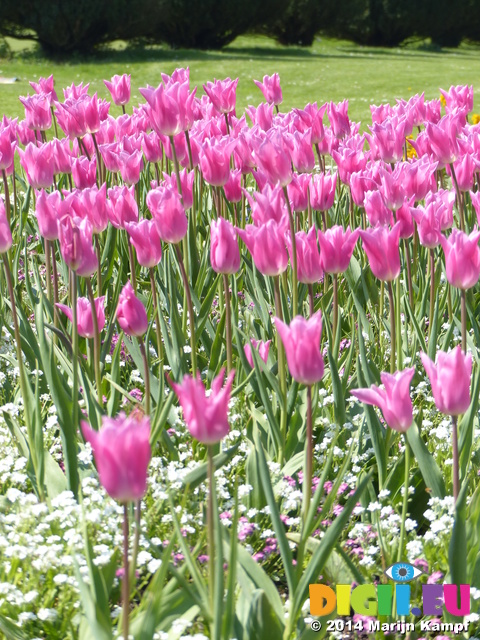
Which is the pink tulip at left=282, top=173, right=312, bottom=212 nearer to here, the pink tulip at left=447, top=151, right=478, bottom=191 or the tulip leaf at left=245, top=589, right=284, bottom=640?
the pink tulip at left=447, top=151, right=478, bottom=191

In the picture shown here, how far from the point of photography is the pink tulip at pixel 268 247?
82.6 inches

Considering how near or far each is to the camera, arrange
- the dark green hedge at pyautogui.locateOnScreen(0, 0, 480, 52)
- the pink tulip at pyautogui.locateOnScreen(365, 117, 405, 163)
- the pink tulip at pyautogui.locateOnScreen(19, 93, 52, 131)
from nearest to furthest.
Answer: the pink tulip at pyautogui.locateOnScreen(365, 117, 405, 163), the pink tulip at pyautogui.locateOnScreen(19, 93, 52, 131), the dark green hedge at pyautogui.locateOnScreen(0, 0, 480, 52)

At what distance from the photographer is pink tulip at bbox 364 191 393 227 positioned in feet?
8.98

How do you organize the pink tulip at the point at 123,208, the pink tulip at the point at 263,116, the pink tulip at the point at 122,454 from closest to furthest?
the pink tulip at the point at 122,454 < the pink tulip at the point at 123,208 < the pink tulip at the point at 263,116

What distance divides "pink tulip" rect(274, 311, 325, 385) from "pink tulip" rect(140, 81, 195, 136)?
5.17 ft

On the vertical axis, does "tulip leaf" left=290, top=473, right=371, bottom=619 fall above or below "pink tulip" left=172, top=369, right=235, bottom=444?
below

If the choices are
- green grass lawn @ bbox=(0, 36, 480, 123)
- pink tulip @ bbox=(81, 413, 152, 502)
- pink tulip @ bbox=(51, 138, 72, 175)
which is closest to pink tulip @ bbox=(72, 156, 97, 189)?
pink tulip @ bbox=(51, 138, 72, 175)

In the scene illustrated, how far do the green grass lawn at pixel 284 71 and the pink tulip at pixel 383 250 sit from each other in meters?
9.98

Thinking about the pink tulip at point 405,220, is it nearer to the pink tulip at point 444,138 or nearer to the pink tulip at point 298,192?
the pink tulip at point 298,192

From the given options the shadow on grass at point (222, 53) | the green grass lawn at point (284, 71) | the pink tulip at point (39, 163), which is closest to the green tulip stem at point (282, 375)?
the pink tulip at point (39, 163)

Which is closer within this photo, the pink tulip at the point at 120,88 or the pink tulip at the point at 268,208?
the pink tulip at the point at 268,208

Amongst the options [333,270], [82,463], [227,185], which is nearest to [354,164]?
[227,185]

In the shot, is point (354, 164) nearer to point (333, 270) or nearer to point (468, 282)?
point (333, 270)

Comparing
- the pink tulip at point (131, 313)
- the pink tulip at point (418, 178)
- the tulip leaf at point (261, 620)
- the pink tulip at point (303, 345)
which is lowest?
the tulip leaf at point (261, 620)
